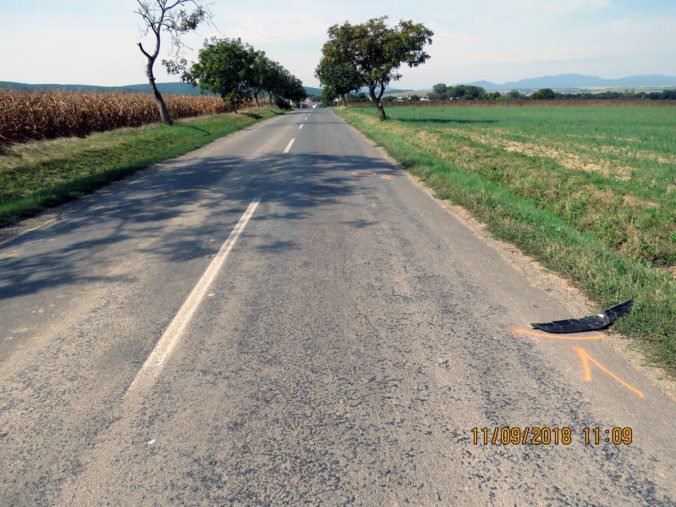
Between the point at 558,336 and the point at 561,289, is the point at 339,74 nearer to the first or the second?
the point at 561,289

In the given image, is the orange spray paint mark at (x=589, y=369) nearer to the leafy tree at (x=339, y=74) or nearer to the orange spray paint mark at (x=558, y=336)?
the orange spray paint mark at (x=558, y=336)

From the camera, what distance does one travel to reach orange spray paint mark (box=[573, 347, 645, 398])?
3.15 metres

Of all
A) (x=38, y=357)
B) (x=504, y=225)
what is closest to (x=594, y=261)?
→ (x=504, y=225)

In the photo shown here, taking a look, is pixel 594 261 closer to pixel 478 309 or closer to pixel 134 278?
pixel 478 309

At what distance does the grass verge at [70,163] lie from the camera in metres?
9.58

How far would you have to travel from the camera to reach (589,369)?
341cm

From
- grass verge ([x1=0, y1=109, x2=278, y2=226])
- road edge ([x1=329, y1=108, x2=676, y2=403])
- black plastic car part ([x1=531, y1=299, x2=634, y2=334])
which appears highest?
grass verge ([x1=0, y1=109, x2=278, y2=226])

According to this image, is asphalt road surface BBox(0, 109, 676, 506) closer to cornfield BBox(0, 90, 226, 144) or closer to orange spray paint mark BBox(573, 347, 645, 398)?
orange spray paint mark BBox(573, 347, 645, 398)

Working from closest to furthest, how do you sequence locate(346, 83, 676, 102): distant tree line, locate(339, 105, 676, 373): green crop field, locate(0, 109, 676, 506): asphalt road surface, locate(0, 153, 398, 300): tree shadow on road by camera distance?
locate(0, 109, 676, 506): asphalt road surface → locate(339, 105, 676, 373): green crop field → locate(0, 153, 398, 300): tree shadow on road → locate(346, 83, 676, 102): distant tree line
